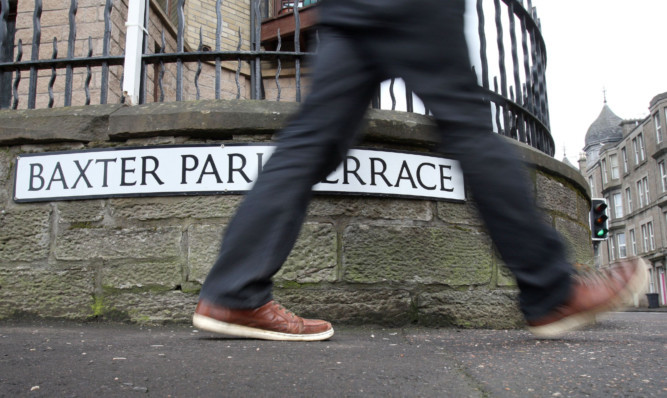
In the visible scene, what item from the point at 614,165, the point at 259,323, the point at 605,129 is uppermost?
the point at 605,129

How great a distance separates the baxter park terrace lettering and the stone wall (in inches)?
2.4

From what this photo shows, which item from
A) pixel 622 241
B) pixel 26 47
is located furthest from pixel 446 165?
pixel 622 241

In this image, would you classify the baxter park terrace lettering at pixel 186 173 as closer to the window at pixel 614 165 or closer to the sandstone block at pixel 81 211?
the sandstone block at pixel 81 211

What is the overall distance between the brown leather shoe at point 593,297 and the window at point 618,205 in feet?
157

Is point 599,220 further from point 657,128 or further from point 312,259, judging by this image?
point 657,128

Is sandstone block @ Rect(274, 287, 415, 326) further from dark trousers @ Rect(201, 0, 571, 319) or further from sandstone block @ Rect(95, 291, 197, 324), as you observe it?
dark trousers @ Rect(201, 0, 571, 319)

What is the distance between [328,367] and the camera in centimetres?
172

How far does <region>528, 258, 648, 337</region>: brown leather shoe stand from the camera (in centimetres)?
184

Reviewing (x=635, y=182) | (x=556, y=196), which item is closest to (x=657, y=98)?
(x=635, y=182)

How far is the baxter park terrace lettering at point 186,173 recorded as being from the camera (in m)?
3.13

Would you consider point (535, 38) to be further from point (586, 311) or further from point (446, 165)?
point (586, 311)

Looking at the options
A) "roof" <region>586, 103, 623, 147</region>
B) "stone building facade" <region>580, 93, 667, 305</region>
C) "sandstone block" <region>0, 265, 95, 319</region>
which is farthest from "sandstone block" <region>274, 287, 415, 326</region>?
"roof" <region>586, 103, 623, 147</region>

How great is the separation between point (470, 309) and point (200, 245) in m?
1.55

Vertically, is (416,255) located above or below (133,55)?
below
